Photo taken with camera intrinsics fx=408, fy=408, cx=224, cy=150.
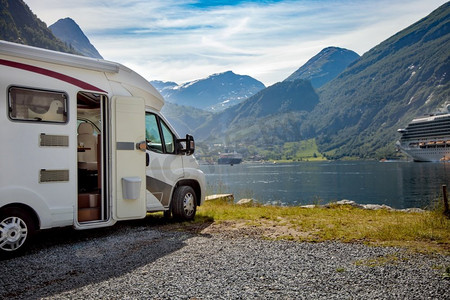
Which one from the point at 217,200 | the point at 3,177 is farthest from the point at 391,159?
the point at 3,177

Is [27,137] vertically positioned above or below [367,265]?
above

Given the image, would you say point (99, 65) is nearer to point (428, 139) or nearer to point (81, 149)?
point (81, 149)

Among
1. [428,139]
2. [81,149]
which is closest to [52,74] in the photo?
[81,149]

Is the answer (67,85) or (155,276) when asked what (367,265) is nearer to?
(155,276)

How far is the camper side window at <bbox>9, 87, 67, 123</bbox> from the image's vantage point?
633 centimetres

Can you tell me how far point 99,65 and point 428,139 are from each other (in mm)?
100510

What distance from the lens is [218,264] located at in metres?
5.61

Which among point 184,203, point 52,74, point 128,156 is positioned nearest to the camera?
point 52,74

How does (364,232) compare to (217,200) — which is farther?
(217,200)

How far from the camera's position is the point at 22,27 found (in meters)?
115

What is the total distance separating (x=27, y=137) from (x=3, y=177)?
709 mm

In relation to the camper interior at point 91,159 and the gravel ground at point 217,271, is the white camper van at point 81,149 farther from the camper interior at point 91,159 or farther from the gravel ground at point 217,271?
the gravel ground at point 217,271

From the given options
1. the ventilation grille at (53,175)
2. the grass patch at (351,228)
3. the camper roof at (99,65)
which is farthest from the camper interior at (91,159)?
the grass patch at (351,228)

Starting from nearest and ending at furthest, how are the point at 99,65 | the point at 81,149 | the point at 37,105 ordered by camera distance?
1. the point at 37,105
2. the point at 99,65
3. the point at 81,149
